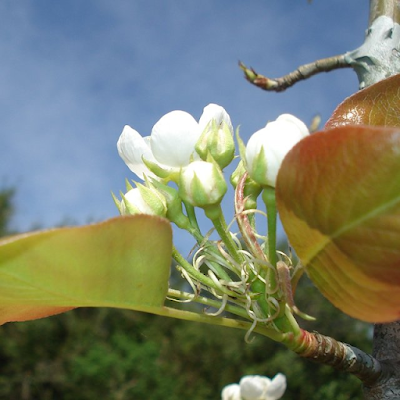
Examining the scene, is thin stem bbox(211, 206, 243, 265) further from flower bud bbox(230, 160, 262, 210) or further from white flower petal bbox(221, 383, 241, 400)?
white flower petal bbox(221, 383, 241, 400)

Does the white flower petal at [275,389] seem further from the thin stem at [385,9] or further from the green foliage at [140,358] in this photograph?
the green foliage at [140,358]

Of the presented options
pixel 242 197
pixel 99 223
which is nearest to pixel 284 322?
pixel 242 197

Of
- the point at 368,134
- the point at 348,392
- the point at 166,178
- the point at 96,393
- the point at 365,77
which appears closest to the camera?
the point at 368,134

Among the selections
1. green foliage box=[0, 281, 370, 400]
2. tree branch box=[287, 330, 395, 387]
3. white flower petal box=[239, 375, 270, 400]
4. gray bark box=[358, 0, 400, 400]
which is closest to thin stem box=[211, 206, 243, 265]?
tree branch box=[287, 330, 395, 387]

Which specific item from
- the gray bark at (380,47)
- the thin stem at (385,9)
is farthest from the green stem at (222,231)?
the thin stem at (385,9)

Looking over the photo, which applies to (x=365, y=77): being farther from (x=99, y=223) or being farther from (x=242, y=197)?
(x=99, y=223)

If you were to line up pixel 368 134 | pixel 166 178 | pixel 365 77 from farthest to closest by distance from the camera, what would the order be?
pixel 365 77
pixel 166 178
pixel 368 134
